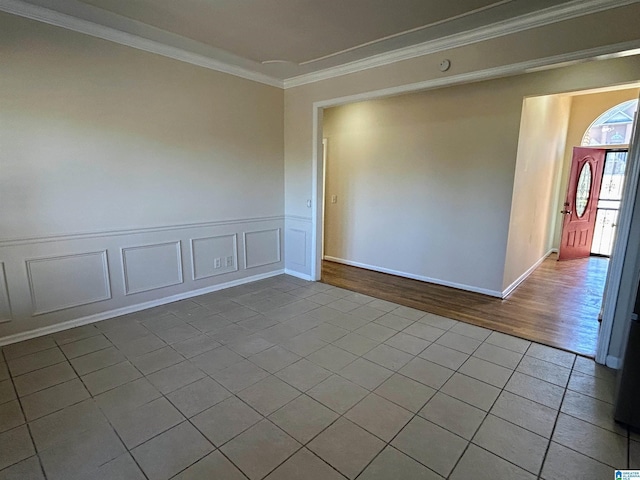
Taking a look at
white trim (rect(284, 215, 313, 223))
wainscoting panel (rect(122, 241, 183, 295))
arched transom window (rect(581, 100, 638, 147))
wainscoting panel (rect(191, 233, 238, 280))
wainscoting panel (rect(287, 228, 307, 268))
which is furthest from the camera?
arched transom window (rect(581, 100, 638, 147))

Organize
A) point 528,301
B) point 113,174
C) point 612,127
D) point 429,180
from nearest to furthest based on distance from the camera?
point 113,174 < point 528,301 < point 429,180 < point 612,127

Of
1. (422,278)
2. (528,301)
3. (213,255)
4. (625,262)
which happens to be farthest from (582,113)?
(213,255)

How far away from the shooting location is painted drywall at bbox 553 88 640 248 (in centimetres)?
593

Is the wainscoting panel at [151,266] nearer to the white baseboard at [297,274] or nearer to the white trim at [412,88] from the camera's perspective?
the white baseboard at [297,274]

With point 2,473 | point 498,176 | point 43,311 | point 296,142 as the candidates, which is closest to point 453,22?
point 498,176

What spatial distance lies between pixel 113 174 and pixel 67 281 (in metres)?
1.09

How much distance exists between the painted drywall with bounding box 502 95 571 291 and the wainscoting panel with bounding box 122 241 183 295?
4031 mm

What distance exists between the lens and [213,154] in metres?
3.96

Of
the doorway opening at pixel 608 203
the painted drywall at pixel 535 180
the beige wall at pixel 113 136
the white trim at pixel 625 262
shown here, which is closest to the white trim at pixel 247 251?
the beige wall at pixel 113 136

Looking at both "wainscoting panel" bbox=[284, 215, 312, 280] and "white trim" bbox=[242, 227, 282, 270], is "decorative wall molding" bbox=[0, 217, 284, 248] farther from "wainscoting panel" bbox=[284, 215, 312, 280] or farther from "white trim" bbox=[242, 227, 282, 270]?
"wainscoting panel" bbox=[284, 215, 312, 280]

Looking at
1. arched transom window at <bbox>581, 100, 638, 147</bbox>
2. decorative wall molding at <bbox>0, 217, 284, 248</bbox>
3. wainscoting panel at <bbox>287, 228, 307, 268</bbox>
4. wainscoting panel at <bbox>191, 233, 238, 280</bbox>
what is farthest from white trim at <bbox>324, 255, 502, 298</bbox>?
arched transom window at <bbox>581, 100, 638, 147</bbox>

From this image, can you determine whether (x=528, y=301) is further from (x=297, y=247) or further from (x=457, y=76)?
(x=297, y=247)

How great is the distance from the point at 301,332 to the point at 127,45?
320 centimetres

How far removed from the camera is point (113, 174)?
3.21 metres
